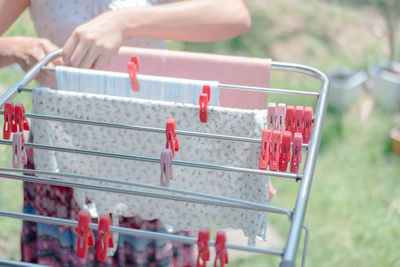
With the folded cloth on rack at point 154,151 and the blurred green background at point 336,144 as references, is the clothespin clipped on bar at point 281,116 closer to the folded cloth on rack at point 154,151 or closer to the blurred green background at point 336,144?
the folded cloth on rack at point 154,151

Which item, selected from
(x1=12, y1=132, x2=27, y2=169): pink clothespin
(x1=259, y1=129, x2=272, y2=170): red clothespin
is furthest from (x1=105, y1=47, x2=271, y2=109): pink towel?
(x1=12, y1=132, x2=27, y2=169): pink clothespin

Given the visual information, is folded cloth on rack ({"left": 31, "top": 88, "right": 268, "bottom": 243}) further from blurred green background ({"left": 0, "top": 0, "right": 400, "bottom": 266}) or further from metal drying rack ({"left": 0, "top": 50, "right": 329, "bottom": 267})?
blurred green background ({"left": 0, "top": 0, "right": 400, "bottom": 266})

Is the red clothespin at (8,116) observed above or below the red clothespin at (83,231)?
above

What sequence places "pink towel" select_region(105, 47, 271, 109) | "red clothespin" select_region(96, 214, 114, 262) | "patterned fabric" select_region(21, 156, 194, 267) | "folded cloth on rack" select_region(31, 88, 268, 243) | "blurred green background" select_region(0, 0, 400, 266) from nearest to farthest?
1. "red clothespin" select_region(96, 214, 114, 262)
2. "folded cloth on rack" select_region(31, 88, 268, 243)
3. "pink towel" select_region(105, 47, 271, 109)
4. "patterned fabric" select_region(21, 156, 194, 267)
5. "blurred green background" select_region(0, 0, 400, 266)

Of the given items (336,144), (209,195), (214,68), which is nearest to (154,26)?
(214,68)

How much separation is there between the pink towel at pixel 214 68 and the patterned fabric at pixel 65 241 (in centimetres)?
39

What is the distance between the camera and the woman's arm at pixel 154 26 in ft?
3.88

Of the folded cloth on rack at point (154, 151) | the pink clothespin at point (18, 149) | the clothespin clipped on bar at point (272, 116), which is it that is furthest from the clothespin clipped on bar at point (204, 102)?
the pink clothespin at point (18, 149)

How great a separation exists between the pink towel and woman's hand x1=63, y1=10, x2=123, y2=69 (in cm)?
6

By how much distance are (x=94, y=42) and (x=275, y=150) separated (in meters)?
0.51

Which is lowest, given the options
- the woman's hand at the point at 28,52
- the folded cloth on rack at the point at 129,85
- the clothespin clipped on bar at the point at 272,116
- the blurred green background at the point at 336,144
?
the blurred green background at the point at 336,144

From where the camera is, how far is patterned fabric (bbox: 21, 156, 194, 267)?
1332 millimetres

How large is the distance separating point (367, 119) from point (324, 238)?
1.45 m

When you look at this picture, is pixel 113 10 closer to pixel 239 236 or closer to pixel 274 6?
pixel 239 236
